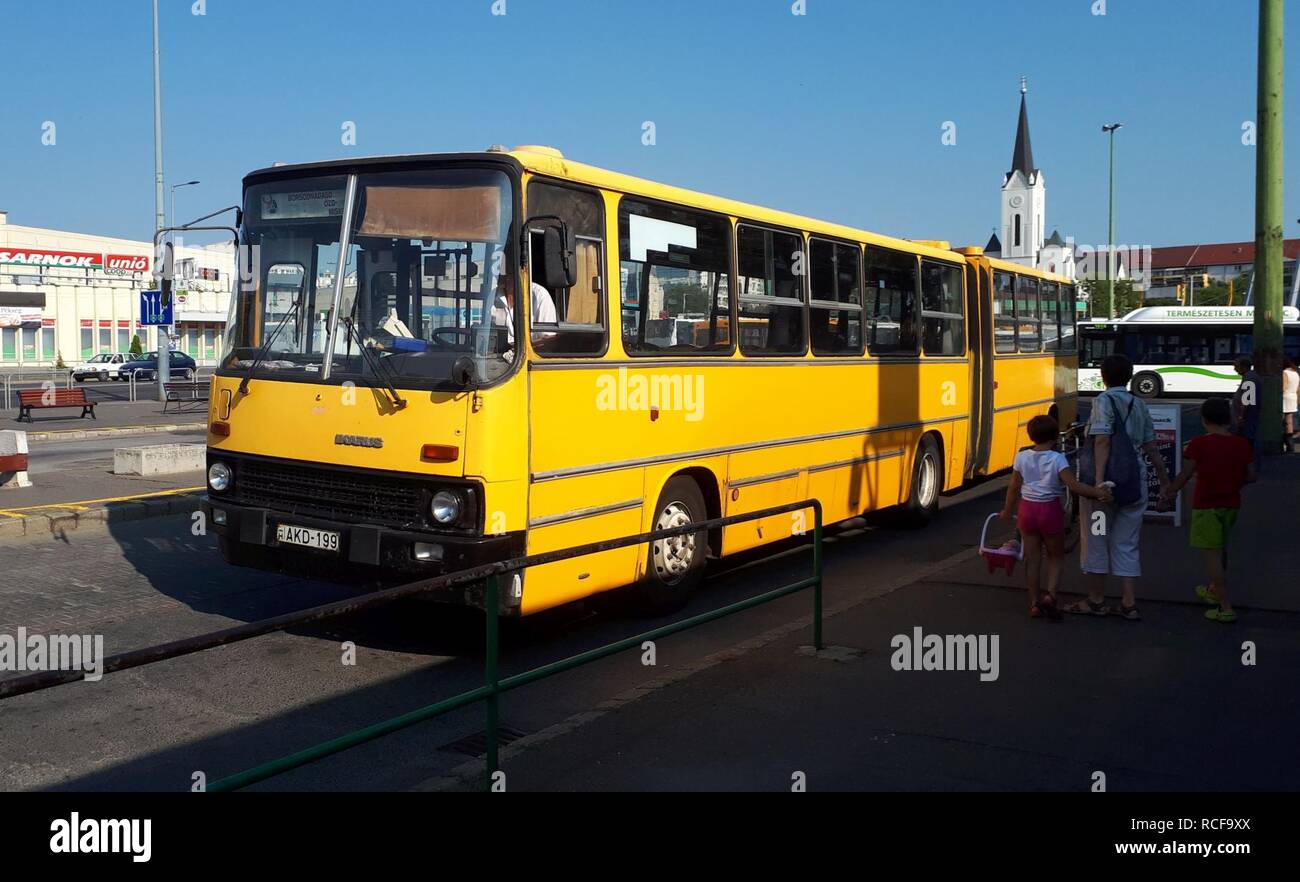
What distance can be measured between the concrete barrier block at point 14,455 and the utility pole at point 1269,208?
17557mm

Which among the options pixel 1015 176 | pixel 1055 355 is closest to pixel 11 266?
pixel 1055 355

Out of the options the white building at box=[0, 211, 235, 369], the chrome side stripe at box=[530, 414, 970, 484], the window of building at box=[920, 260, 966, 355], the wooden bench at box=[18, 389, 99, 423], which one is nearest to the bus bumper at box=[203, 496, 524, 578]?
the chrome side stripe at box=[530, 414, 970, 484]

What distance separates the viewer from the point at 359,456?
7172 millimetres

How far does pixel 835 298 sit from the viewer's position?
432 inches

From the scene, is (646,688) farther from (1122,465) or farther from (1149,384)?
(1149,384)

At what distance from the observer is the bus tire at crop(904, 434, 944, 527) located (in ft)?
42.4

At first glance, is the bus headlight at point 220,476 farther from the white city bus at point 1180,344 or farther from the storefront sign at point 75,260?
the storefront sign at point 75,260

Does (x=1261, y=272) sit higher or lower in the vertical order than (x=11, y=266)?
lower

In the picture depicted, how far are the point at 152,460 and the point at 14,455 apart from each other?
6.21 feet

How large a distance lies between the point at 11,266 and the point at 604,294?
216 feet

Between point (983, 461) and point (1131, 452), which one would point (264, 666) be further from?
point (983, 461)

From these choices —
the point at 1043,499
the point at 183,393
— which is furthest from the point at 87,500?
the point at 183,393

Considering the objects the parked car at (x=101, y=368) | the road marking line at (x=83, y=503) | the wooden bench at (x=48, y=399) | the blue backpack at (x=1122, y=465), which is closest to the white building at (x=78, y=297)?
the parked car at (x=101, y=368)

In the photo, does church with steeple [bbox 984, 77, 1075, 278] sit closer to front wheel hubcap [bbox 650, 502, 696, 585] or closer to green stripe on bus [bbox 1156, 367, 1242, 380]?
green stripe on bus [bbox 1156, 367, 1242, 380]
